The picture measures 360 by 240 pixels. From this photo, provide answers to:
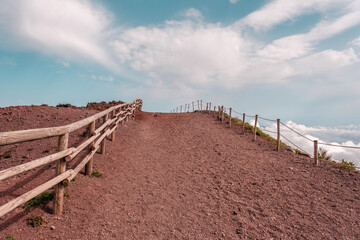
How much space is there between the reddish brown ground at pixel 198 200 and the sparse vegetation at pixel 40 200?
126 mm

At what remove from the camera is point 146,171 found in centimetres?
838

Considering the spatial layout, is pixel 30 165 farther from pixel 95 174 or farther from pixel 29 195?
pixel 95 174

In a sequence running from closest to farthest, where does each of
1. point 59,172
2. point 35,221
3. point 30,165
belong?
point 30,165, point 35,221, point 59,172

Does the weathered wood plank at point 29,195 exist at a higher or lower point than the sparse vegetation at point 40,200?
higher

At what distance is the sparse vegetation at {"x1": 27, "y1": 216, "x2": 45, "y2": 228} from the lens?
13.4 ft

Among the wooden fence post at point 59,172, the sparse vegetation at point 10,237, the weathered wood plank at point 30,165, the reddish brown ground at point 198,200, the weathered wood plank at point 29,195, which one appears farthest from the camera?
the reddish brown ground at point 198,200

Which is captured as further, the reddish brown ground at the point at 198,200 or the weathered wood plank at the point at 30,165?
the reddish brown ground at the point at 198,200

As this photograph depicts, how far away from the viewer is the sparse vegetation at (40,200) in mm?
4473

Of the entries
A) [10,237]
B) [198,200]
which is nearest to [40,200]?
[10,237]

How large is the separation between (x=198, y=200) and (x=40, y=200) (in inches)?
160

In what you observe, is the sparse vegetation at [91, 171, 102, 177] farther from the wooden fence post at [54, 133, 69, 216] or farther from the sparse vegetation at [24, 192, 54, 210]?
the wooden fence post at [54, 133, 69, 216]

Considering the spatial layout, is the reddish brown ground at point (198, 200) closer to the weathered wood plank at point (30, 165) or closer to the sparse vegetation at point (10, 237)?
the sparse vegetation at point (10, 237)

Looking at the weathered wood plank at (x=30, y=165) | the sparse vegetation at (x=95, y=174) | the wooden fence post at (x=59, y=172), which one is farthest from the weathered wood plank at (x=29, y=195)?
the sparse vegetation at (x=95, y=174)

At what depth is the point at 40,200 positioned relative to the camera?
464 centimetres
